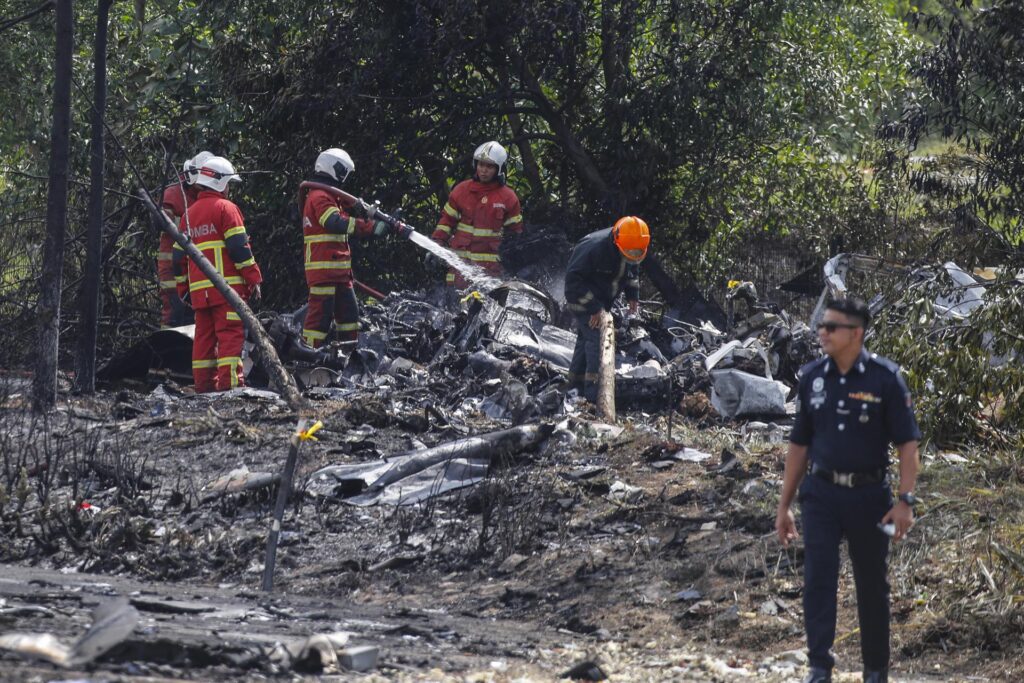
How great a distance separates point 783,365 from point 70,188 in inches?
298

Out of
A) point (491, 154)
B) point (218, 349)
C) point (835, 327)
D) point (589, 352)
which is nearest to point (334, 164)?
point (491, 154)

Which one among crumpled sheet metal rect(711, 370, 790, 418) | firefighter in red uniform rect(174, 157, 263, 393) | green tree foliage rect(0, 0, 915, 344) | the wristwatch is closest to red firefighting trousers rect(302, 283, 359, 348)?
firefighter in red uniform rect(174, 157, 263, 393)

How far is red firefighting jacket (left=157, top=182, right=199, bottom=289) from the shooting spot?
1280 cm

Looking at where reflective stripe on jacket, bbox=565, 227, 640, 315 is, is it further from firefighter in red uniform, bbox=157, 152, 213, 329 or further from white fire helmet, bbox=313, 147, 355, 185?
firefighter in red uniform, bbox=157, 152, 213, 329

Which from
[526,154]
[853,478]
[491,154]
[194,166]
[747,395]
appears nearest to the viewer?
[853,478]

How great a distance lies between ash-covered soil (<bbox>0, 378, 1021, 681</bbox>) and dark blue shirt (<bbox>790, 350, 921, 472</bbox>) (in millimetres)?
1127

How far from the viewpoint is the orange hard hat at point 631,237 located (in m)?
10.4

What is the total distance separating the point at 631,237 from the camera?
10.4 metres

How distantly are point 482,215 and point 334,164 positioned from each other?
1771mm

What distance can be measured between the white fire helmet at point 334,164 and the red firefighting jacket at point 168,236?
4.46 feet

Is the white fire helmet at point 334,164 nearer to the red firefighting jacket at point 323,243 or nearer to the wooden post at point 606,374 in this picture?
the red firefighting jacket at point 323,243

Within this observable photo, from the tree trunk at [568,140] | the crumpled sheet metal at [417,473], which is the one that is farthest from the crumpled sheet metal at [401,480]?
the tree trunk at [568,140]

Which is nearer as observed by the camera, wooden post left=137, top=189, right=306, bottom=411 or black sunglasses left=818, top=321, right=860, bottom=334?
black sunglasses left=818, top=321, right=860, bottom=334

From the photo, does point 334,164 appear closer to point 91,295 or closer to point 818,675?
point 91,295
